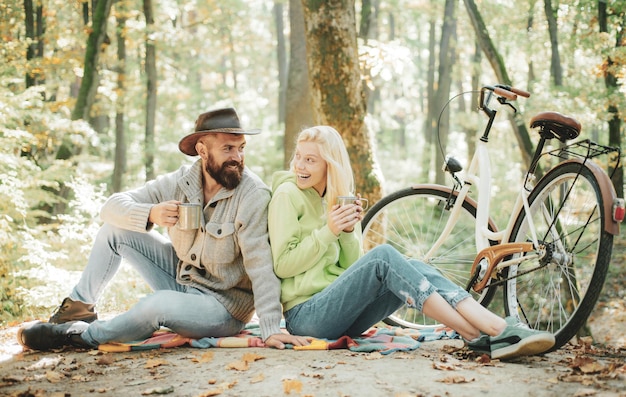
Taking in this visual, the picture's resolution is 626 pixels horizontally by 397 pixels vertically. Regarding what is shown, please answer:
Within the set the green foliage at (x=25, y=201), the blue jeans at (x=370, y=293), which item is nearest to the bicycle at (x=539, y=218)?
the blue jeans at (x=370, y=293)

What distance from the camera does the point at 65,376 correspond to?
3133 mm

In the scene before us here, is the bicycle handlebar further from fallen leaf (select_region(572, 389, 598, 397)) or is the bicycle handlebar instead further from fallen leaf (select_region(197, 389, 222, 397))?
fallen leaf (select_region(197, 389, 222, 397))

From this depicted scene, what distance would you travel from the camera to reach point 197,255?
12.0 ft

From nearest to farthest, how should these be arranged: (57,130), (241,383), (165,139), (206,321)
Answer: (241,383) → (206,321) → (57,130) → (165,139)

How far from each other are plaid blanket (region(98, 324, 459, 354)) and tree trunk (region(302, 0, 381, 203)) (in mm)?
1998

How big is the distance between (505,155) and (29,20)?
64.4ft

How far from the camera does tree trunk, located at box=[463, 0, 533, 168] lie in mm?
8375

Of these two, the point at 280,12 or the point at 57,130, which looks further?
the point at 280,12

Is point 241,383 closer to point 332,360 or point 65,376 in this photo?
point 332,360

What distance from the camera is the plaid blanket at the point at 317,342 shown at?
3.51m

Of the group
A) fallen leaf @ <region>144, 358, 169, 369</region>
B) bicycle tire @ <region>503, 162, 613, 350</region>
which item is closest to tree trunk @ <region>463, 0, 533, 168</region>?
bicycle tire @ <region>503, 162, 613, 350</region>

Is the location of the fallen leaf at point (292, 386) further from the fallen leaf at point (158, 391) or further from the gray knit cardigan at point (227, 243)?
the gray knit cardigan at point (227, 243)

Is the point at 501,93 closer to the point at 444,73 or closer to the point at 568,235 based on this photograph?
the point at 568,235

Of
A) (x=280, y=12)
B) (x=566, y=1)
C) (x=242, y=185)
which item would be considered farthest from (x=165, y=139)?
(x=242, y=185)
